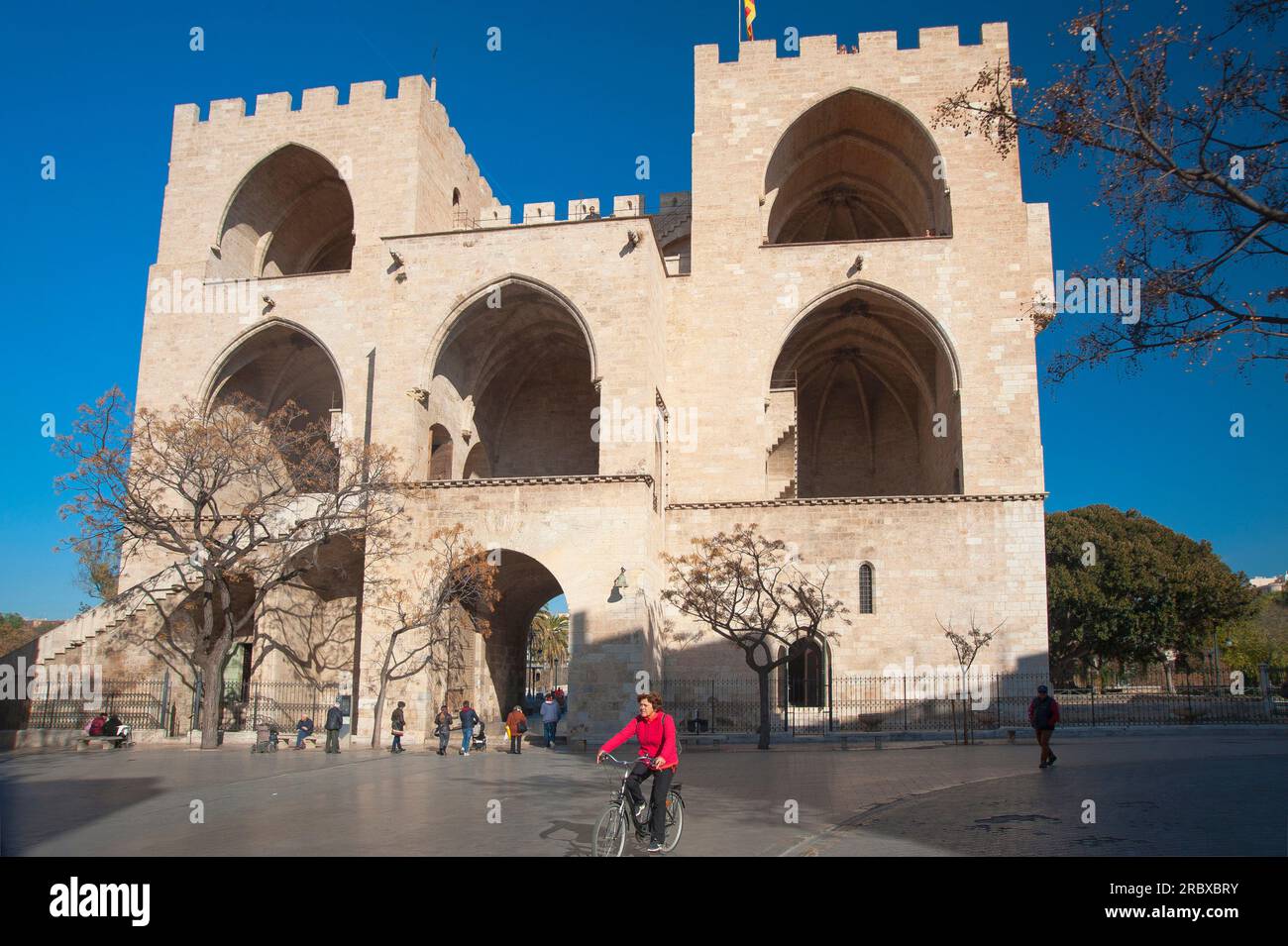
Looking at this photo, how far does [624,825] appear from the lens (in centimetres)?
741

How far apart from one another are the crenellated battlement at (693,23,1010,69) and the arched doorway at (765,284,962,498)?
256 inches

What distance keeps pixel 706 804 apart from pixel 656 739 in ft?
11.6

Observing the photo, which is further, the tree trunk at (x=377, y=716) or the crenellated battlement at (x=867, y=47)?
the crenellated battlement at (x=867, y=47)

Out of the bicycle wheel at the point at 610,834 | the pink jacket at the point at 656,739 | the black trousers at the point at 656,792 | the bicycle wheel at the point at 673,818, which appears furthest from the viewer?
the bicycle wheel at the point at 673,818

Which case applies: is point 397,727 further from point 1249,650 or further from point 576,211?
point 1249,650

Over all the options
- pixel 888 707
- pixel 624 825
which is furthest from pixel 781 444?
pixel 624 825

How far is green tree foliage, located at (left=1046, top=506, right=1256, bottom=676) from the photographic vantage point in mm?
40281

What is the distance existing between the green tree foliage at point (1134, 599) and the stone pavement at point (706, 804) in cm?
2433

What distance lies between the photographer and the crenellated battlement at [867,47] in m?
25.9

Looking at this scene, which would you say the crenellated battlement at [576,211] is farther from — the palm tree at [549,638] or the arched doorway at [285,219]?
the palm tree at [549,638]

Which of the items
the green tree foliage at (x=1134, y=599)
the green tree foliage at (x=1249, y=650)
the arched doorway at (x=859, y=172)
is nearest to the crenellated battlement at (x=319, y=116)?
the arched doorway at (x=859, y=172)

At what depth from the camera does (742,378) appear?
24.8 m

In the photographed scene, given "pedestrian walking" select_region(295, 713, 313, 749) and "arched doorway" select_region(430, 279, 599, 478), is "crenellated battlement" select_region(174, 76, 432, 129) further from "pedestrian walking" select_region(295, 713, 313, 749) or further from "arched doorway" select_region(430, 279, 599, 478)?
"pedestrian walking" select_region(295, 713, 313, 749)

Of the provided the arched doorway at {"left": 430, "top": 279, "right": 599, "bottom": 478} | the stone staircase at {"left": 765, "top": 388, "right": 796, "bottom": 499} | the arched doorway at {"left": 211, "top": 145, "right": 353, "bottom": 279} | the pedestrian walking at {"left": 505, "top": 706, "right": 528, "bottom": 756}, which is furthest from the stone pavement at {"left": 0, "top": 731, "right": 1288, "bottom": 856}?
the arched doorway at {"left": 211, "top": 145, "right": 353, "bottom": 279}
